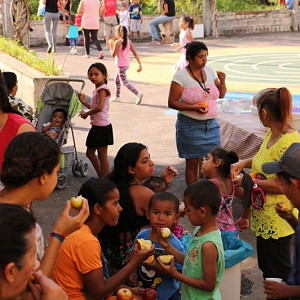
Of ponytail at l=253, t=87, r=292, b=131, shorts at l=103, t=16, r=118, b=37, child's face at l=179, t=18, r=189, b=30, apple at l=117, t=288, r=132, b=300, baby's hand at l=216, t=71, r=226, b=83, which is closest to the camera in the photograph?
apple at l=117, t=288, r=132, b=300

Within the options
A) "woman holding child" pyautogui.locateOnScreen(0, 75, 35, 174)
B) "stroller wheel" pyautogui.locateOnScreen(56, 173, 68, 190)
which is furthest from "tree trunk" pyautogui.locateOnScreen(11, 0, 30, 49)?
"woman holding child" pyautogui.locateOnScreen(0, 75, 35, 174)

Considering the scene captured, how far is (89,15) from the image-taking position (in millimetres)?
23328

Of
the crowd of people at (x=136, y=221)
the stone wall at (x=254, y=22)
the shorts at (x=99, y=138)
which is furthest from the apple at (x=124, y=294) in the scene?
the stone wall at (x=254, y=22)

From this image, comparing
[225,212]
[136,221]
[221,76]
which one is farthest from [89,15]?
[136,221]

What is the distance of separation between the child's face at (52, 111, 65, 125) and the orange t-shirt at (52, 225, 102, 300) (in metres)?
5.11

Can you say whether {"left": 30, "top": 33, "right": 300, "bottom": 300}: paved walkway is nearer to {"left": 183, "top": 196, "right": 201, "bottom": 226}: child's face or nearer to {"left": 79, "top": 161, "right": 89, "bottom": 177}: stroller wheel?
{"left": 79, "top": 161, "right": 89, "bottom": 177}: stroller wheel

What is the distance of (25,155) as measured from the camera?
4.04m

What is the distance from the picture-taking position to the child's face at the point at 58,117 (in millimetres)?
9586

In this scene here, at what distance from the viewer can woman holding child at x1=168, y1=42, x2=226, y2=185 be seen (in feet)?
28.1

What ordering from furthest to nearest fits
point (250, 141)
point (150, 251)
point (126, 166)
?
point (250, 141), point (126, 166), point (150, 251)

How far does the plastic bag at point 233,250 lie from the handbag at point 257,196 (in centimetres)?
37

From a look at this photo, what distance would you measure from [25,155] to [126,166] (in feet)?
5.90

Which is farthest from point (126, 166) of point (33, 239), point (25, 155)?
point (33, 239)

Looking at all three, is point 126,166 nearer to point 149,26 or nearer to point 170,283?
point 170,283
